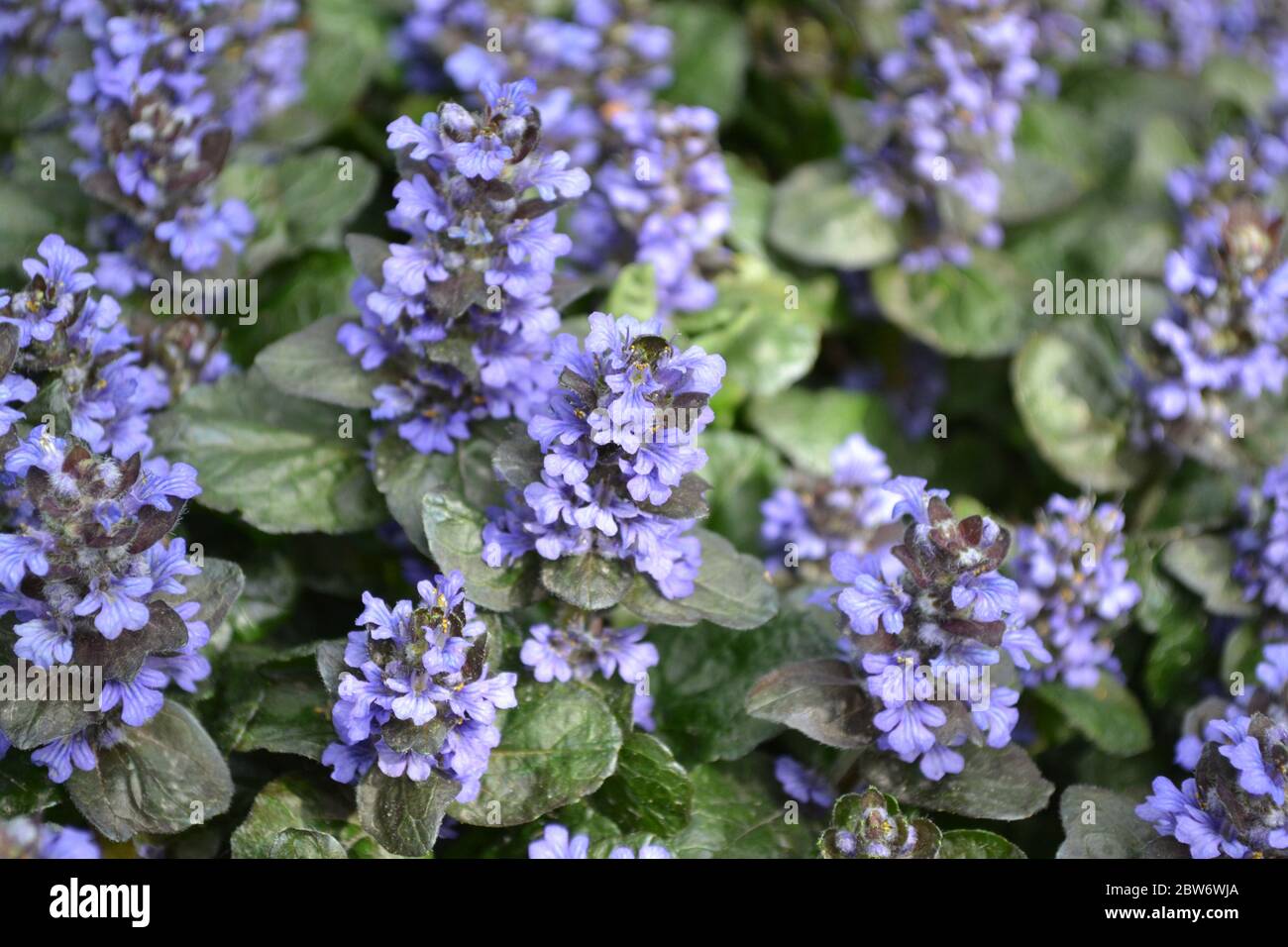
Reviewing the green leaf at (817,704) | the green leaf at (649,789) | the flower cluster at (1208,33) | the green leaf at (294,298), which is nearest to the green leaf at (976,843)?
the green leaf at (817,704)

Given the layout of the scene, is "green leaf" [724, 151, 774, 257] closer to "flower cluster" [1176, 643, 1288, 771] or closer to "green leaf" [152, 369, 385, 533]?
"green leaf" [152, 369, 385, 533]

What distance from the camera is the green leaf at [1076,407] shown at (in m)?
3.73

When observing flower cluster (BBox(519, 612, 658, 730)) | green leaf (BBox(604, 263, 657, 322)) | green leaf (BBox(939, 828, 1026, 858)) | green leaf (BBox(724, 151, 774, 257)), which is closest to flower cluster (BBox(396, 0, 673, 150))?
green leaf (BBox(724, 151, 774, 257))

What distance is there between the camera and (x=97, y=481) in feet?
7.68

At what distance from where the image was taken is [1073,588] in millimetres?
3240

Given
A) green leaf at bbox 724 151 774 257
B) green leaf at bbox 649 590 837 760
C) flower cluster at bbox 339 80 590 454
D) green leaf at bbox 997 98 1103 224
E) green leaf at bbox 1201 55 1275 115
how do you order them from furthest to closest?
1. green leaf at bbox 1201 55 1275 115
2. green leaf at bbox 997 98 1103 224
3. green leaf at bbox 724 151 774 257
4. green leaf at bbox 649 590 837 760
5. flower cluster at bbox 339 80 590 454

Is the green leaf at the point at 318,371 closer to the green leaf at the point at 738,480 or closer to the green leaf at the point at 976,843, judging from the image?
the green leaf at the point at 738,480

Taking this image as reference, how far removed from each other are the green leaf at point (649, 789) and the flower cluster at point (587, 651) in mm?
140

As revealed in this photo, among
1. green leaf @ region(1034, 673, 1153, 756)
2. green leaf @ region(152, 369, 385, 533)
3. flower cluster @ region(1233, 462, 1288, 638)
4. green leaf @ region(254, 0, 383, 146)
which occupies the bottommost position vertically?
green leaf @ region(1034, 673, 1153, 756)

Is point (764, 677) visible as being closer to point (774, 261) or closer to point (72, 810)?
point (72, 810)

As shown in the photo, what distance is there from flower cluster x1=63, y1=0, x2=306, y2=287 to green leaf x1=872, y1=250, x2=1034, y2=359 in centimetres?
192

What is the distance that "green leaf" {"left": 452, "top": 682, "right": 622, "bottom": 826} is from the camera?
103 inches

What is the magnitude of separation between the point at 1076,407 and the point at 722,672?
1442mm

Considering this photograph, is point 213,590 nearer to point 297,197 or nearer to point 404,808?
point 404,808
